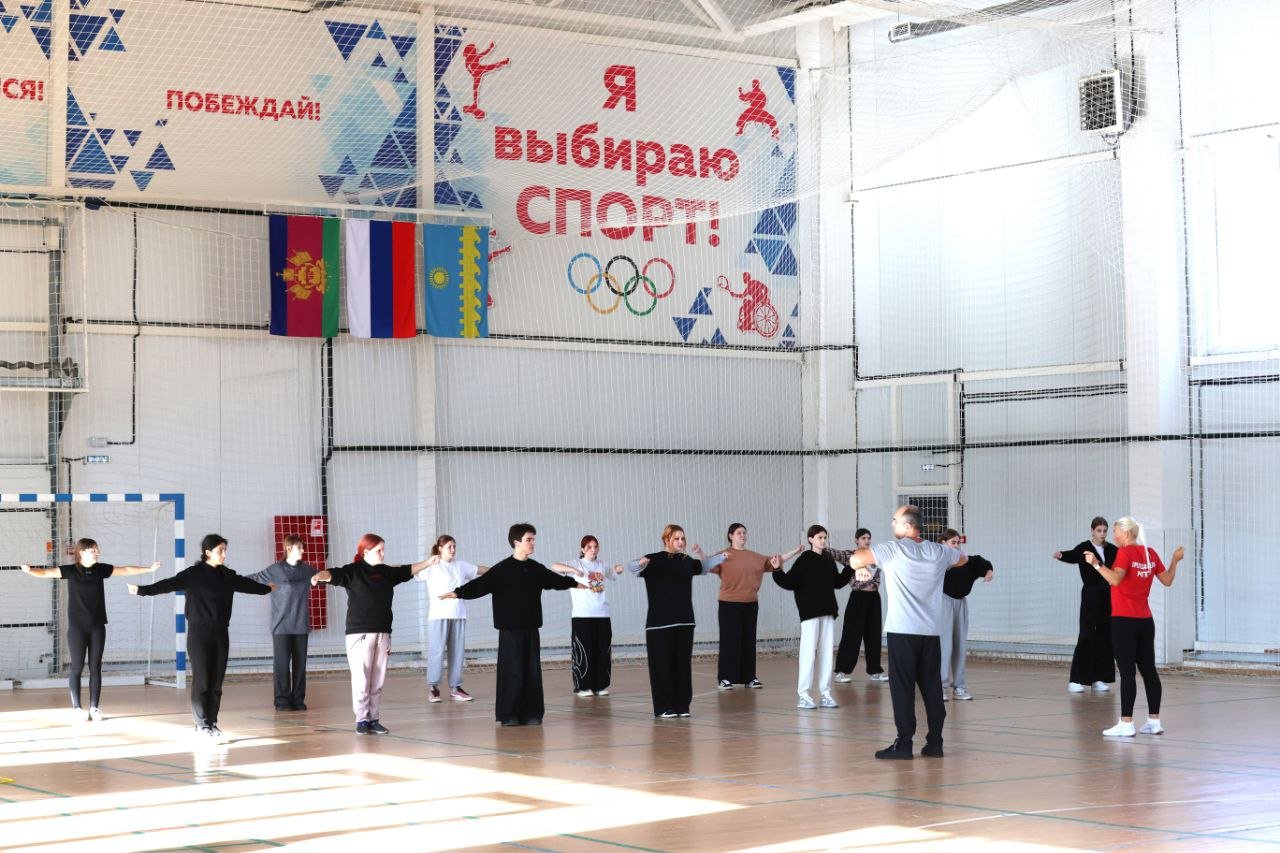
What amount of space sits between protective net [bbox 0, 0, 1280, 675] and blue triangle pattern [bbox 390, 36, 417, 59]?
54mm

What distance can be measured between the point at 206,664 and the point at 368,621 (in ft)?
4.48

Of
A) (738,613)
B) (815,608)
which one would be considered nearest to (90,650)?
(738,613)

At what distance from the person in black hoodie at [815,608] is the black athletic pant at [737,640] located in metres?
2.09

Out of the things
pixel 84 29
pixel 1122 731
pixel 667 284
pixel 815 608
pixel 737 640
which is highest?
pixel 84 29

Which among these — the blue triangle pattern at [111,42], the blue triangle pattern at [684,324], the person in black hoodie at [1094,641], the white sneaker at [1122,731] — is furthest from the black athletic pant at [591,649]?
the blue triangle pattern at [111,42]

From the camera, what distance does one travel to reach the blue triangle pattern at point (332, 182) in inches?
826

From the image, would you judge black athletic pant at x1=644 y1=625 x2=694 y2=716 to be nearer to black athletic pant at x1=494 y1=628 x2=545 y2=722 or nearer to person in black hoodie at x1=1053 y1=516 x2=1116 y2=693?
black athletic pant at x1=494 y1=628 x2=545 y2=722

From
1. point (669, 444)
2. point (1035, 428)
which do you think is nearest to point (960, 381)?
point (1035, 428)

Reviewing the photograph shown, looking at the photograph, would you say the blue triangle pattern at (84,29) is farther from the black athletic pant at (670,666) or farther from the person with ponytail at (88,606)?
the black athletic pant at (670,666)

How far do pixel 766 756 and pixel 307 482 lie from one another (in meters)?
10.6

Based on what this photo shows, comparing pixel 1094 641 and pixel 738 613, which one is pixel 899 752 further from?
pixel 1094 641

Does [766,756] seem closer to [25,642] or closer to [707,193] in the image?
[25,642]

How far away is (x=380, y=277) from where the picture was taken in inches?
817

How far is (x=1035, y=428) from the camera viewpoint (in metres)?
22.4
